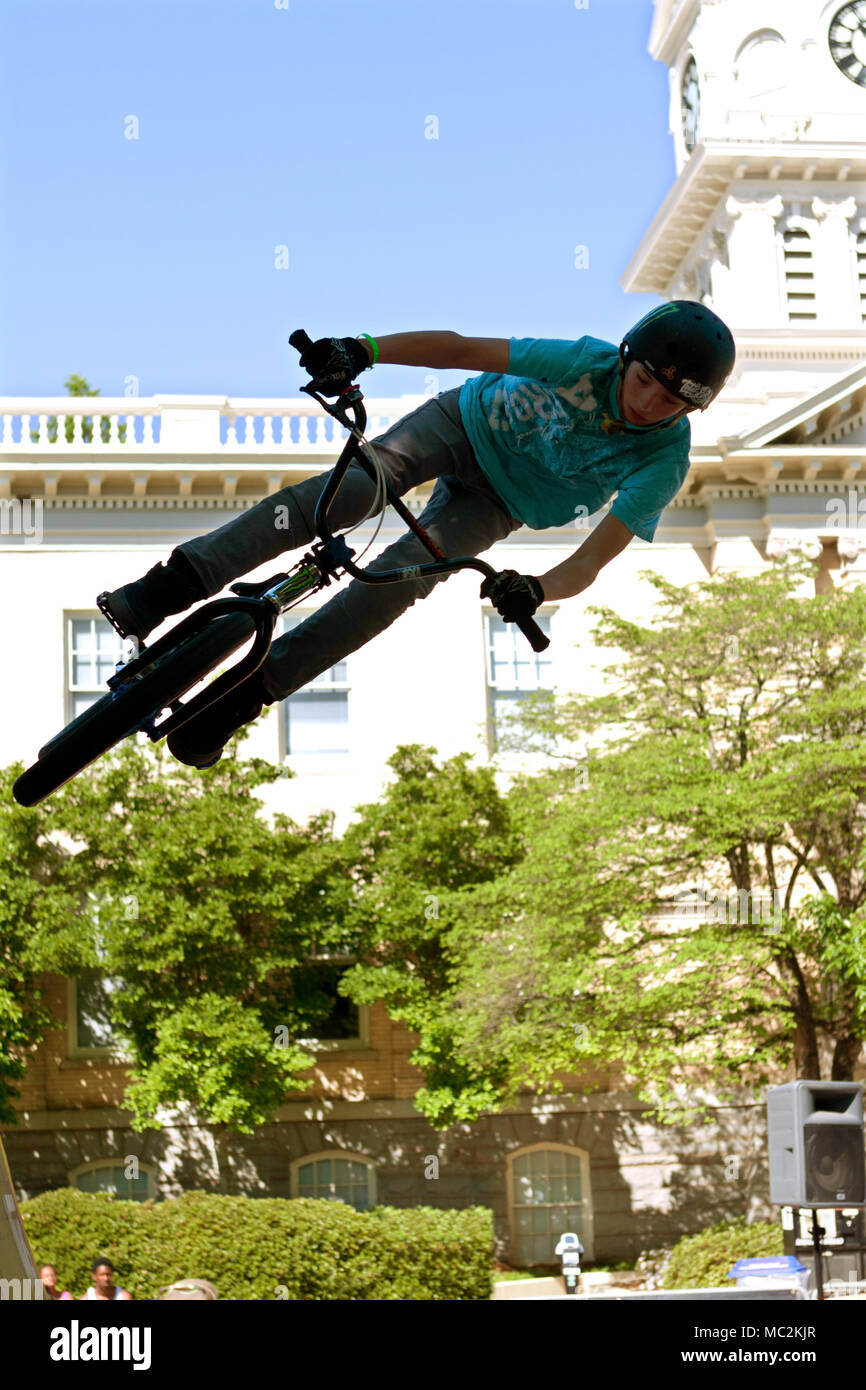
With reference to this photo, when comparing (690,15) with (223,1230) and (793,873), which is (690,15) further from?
(223,1230)

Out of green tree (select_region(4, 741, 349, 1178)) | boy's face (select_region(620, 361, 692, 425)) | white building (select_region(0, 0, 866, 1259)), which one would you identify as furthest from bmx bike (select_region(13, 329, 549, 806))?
white building (select_region(0, 0, 866, 1259))

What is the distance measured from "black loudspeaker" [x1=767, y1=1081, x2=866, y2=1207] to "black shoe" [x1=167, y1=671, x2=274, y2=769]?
7921 millimetres

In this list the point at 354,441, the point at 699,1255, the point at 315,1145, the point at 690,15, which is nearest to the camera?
the point at 354,441

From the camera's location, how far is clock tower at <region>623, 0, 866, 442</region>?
28297mm

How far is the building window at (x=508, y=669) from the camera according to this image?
64.1 feet

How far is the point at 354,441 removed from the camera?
13.9 ft

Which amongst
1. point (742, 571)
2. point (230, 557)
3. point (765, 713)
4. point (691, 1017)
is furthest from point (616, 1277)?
point (230, 557)

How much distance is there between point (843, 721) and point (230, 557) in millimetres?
13834

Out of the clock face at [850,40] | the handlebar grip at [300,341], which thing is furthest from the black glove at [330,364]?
the clock face at [850,40]

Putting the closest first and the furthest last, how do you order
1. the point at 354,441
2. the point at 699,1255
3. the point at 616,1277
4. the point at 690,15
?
the point at 354,441, the point at 699,1255, the point at 616,1277, the point at 690,15

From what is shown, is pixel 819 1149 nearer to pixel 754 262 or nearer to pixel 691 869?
pixel 691 869

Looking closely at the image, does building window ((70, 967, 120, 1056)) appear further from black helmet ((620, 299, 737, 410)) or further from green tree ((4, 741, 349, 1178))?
black helmet ((620, 299, 737, 410))

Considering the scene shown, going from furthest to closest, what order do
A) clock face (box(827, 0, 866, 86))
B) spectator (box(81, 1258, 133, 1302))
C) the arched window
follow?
clock face (box(827, 0, 866, 86)) < the arched window < spectator (box(81, 1258, 133, 1302))

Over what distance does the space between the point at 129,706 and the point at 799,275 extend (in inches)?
1091
